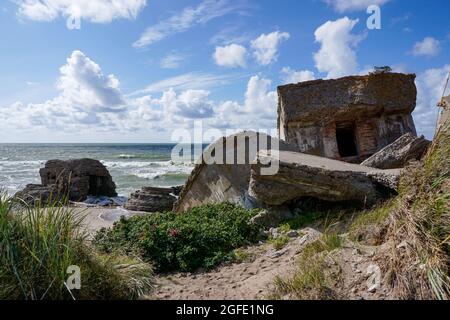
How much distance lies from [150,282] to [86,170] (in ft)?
56.7

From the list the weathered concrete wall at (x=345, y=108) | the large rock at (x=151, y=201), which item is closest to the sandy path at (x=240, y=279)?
the weathered concrete wall at (x=345, y=108)

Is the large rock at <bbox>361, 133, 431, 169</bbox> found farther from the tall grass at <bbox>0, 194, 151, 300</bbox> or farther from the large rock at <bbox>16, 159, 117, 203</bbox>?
the large rock at <bbox>16, 159, 117, 203</bbox>

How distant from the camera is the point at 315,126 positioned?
11.8 metres

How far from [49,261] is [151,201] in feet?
35.4

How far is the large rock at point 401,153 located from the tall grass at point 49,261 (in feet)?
19.8

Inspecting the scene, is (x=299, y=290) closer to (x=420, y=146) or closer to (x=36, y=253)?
(x=36, y=253)

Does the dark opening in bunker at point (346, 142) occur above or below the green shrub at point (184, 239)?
above

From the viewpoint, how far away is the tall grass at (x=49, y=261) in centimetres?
389

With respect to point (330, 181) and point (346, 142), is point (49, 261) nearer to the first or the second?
point (330, 181)

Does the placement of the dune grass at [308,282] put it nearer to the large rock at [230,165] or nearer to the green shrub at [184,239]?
the green shrub at [184,239]

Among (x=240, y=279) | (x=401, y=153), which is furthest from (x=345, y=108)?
(x=240, y=279)

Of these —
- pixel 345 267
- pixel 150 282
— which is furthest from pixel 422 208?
pixel 150 282

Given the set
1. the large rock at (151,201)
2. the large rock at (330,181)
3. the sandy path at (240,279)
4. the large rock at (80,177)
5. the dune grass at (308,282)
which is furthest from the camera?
the large rock at (80,177)

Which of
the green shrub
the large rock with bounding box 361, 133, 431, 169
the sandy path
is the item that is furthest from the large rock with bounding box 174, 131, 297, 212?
the sandy path
